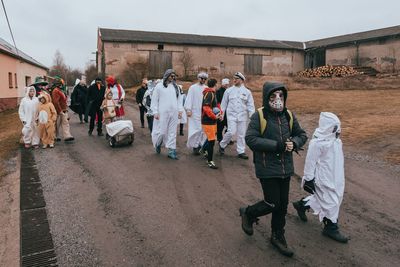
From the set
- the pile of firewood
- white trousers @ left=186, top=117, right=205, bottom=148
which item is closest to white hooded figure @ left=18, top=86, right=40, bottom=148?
white trousers @ left=186, top=117, right=205, bottom=148

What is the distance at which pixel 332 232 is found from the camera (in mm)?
4184

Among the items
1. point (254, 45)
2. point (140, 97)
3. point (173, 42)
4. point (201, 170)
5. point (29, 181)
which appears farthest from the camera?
point (254, 45)

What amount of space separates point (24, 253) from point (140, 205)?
1.74 meters

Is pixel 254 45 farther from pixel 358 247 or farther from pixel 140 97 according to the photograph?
pixel 358 247

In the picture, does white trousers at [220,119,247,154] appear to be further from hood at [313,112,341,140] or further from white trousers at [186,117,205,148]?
hood at [313,112,341,140]

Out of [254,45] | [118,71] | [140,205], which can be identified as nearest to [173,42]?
[118,71]

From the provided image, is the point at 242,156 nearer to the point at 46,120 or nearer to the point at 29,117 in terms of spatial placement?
the point at 46,120

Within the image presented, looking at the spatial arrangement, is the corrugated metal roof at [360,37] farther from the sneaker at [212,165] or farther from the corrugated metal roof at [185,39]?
the sneaker at [212,165]

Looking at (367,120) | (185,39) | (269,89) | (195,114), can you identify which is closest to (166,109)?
(195,114)

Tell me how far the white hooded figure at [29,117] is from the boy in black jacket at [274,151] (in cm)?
751

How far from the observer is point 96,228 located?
14.4ft

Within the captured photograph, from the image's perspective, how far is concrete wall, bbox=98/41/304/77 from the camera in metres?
33.0

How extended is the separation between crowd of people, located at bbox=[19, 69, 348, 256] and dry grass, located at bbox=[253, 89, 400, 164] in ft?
11.9

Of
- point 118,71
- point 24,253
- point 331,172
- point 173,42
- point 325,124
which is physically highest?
point 173,42
